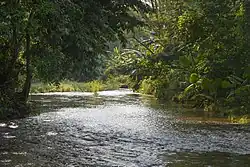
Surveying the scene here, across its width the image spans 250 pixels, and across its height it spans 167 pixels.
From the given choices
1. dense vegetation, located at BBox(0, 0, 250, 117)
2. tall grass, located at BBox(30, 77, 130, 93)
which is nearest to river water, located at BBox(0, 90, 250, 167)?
dense vegetation, located at BBox(0, 0, 250, 117)

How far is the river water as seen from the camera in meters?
9.01

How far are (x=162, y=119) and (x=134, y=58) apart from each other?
883 inches

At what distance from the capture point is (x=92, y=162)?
8844 millimetres

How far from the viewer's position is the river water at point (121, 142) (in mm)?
9008

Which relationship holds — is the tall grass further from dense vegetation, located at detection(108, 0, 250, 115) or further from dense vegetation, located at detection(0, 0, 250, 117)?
dense vegetation, located at detection(108, 0, 250, 115)

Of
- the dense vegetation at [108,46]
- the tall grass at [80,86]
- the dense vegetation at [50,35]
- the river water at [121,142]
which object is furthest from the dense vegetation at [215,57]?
the tall grass at [80,86]

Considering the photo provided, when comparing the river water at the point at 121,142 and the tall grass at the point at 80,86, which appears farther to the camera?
the tall grass at the point at 80,86

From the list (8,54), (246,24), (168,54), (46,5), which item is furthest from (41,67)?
(168,54)

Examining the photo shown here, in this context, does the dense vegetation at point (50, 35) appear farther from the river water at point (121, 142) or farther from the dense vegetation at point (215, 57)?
the dense vegetation at point (215, 57)

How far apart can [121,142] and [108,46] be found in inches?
295

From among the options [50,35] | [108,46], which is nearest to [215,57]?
[108,46]

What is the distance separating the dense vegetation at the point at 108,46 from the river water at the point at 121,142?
2104 mm

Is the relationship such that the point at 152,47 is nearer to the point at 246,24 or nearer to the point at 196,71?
the point at 196,71

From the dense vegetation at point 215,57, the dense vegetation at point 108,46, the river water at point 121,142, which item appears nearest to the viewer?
the river water at point 121,142
